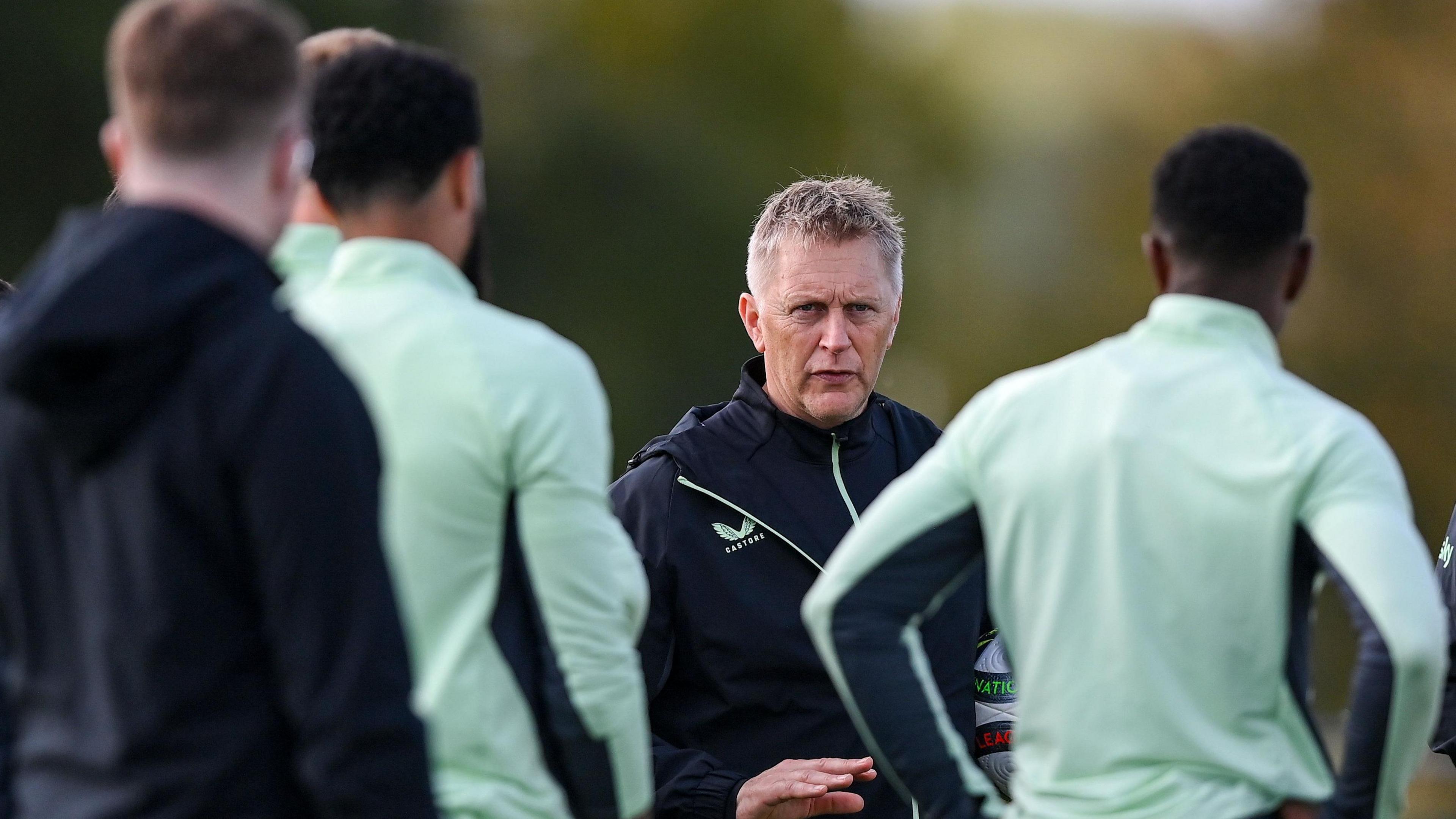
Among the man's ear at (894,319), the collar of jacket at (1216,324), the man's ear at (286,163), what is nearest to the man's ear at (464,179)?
the man's ear at (286,163)

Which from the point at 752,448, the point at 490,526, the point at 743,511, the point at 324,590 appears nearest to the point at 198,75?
the point at 324,590

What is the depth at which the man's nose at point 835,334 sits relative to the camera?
4082 millimetres

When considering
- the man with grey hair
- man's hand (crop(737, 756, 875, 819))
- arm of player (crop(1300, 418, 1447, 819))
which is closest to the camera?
arm of player (crop(1300, 418, 1447, 819))

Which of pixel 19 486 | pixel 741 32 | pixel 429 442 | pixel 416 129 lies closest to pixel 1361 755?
pixel 429 442

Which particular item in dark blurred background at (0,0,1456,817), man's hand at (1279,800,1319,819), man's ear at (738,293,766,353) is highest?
man's ear at (738,293,766,353)

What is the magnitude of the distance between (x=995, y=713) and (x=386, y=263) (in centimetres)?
197

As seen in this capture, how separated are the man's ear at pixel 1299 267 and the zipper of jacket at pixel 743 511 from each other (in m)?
1.47

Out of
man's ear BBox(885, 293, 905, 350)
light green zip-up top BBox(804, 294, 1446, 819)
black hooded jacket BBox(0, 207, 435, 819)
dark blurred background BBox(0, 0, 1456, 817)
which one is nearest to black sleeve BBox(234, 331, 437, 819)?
black hooded jacket BBox(0, 207, 435, 819)

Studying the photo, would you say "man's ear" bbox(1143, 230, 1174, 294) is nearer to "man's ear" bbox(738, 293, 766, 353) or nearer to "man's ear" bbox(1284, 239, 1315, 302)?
"man's ear" bbox(1284, 239, 1315, 302)

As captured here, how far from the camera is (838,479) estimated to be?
161 inches

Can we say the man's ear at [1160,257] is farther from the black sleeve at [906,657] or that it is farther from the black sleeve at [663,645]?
the black sleeve at [663,645]

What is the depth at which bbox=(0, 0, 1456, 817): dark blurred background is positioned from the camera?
18.5m

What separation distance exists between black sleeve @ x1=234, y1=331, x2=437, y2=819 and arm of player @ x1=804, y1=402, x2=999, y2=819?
0.92 m

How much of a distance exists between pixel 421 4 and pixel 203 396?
19442mm
